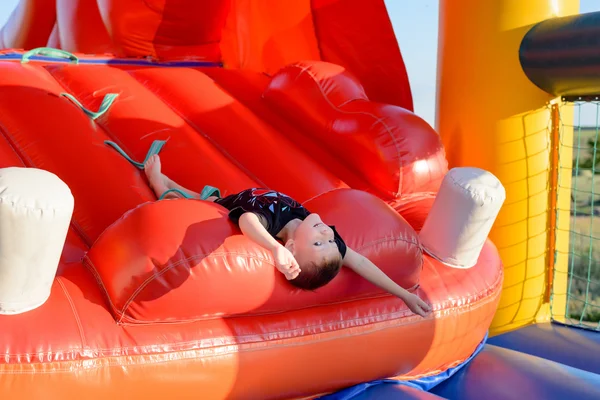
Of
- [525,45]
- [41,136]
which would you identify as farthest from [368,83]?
[41,136]

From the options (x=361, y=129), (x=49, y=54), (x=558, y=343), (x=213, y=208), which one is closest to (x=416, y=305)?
(x=213, y=208)

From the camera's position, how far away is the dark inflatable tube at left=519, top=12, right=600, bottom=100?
173cm

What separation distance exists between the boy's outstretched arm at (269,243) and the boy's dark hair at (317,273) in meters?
0.06

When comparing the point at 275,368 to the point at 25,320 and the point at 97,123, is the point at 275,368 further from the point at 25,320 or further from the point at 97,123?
the point at 97,123

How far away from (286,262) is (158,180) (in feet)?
2.16

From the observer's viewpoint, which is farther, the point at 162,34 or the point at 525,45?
the point at 162,34

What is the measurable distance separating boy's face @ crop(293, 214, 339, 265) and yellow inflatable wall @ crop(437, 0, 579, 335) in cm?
87

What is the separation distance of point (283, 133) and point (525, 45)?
75cm

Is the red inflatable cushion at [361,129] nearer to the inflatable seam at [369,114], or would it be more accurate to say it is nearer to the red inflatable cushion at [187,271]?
the inflatable seam at [369,114]

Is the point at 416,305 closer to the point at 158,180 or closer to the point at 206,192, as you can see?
the point at 206,192

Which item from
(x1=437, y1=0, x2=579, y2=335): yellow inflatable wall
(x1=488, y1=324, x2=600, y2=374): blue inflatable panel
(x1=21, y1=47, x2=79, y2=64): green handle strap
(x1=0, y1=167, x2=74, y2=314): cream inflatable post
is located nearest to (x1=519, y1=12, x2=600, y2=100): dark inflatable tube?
(x1=437, y1=0, x2=579, y2=335): yellow inflatable wall

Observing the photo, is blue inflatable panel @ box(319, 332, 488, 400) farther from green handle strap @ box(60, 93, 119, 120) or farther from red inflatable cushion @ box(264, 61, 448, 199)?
green handle strap @ box(60, 93, 119, 120)

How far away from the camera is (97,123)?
2021 mm

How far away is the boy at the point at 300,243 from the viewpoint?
1262 millimetres
